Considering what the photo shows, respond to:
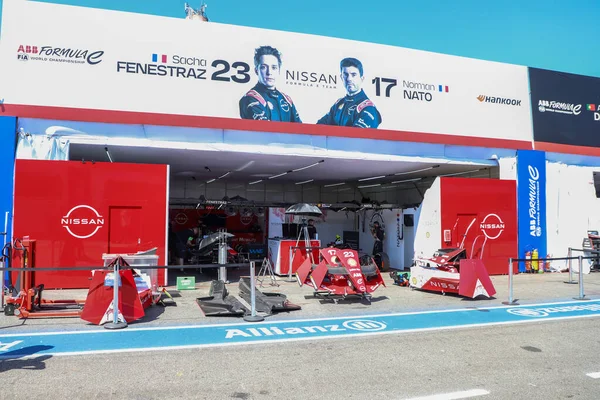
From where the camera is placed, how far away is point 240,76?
13.9m

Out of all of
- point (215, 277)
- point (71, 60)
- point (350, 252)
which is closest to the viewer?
point (350, 252)

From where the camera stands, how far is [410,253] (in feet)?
56.2

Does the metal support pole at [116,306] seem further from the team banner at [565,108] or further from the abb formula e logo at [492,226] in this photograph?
the team banner at [565,108]

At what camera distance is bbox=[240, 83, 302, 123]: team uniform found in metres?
13.8

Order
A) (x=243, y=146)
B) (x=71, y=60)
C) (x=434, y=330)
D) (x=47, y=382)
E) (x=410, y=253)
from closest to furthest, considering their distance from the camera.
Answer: (x=47, y=382) < (x=434, y=330) < (x=71, y=60) < (x=243, y=146) < (x=410, y=253)

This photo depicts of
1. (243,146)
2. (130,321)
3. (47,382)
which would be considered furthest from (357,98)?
(47,382)

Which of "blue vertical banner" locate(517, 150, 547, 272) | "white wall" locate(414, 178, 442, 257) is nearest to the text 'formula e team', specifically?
"white wall" locate(414, 178, 442, 257)

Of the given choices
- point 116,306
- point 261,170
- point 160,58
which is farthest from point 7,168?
point 261,170

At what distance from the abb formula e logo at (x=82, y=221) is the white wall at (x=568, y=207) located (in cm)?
1586

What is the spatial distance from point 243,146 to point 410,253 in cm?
795

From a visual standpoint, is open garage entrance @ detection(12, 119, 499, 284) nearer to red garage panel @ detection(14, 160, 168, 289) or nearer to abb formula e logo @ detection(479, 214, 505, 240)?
red garage panel @ detection(14, 160, 168, 289)

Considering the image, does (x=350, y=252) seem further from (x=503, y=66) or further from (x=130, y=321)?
(x=503, y=66)

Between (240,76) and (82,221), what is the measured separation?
632 centimetres

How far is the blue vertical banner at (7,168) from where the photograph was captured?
11336mm
